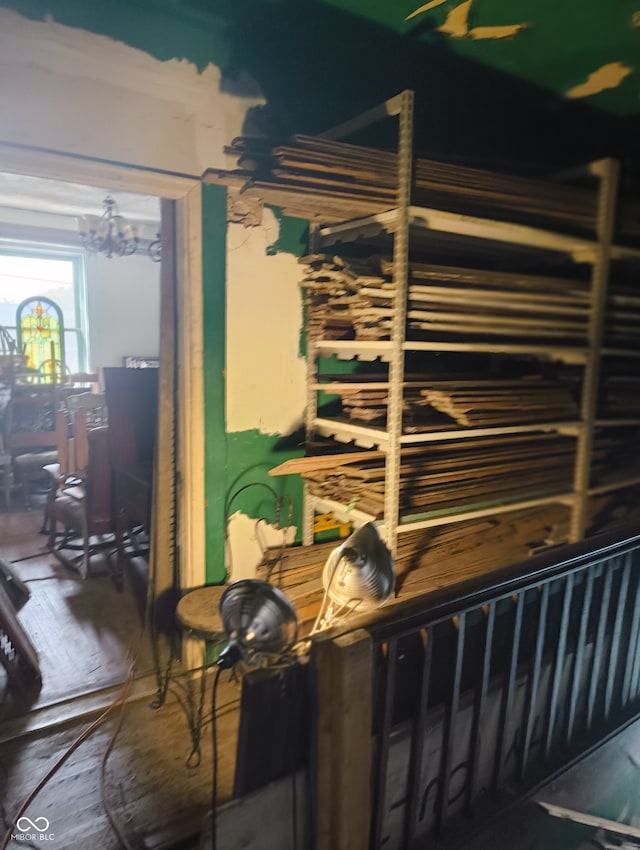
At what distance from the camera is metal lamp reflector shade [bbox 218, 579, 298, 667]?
149 centimetres

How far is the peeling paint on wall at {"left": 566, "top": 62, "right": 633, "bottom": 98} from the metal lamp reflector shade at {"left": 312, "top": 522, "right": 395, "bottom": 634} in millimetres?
2622

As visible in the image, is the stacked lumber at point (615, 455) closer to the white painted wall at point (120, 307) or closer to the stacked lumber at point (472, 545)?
the stacked lumber at point (472, 545)

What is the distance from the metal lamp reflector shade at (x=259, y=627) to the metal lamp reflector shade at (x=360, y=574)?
26cm

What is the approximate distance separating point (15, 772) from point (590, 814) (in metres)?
2.04

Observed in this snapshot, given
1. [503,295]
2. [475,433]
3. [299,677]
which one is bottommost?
[299,677]

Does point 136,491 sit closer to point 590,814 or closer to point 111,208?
point 590,814

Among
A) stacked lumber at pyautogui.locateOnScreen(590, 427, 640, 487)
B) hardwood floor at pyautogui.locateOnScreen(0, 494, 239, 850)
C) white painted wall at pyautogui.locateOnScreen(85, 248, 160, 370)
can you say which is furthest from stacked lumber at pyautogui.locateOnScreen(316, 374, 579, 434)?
white painted wall at pyautogui.locateOnScreen(85, 248, 160, 370)

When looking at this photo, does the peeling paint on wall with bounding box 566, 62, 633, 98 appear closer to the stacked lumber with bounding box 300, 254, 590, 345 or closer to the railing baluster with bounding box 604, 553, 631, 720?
the stacked lumber with bounding box 300, 254, 590, 345

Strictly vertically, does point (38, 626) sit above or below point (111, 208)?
below

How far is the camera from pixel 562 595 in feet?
6.16

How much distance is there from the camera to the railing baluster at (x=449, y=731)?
1591 millimetres

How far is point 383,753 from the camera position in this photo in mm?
1479

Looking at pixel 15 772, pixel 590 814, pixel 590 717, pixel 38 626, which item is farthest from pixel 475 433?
→ pixel 38 626

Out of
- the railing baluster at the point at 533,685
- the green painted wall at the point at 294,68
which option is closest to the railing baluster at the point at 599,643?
the railing baluster at the point at 533,685
